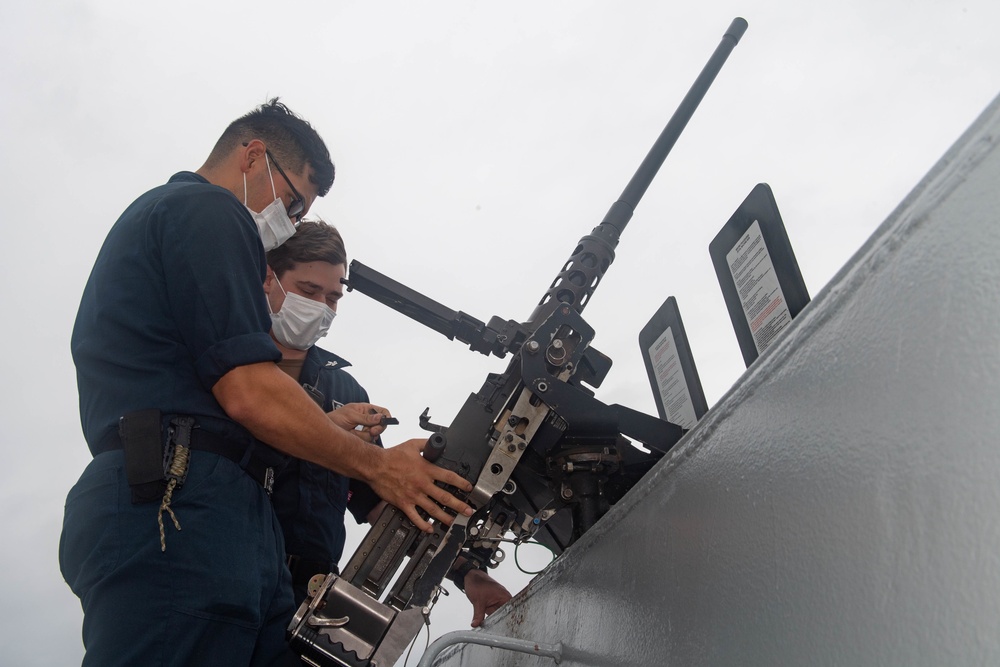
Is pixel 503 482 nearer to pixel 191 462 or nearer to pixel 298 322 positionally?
pixel 191 462

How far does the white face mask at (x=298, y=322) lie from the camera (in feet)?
10.8

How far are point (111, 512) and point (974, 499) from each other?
71.6 inches

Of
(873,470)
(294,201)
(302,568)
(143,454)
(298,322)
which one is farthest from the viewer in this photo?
(298,322)

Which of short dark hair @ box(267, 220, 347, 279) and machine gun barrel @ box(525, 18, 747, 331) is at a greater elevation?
machine gun barrel @ box(525, 18, 747, 331)

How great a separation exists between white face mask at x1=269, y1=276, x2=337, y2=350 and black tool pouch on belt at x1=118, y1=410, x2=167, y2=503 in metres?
1.35

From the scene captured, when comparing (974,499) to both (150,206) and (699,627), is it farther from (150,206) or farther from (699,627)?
(150,206)

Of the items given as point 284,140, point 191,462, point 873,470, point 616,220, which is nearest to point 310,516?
point 191,462

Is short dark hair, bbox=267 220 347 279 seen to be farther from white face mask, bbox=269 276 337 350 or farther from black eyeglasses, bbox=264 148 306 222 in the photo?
black eyeglasses, bbox=264 148 306 222

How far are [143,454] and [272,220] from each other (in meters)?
1.15

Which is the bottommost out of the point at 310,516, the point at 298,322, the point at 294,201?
the point at 310,516

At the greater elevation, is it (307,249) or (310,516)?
(307,249)

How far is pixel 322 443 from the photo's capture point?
2.15 m

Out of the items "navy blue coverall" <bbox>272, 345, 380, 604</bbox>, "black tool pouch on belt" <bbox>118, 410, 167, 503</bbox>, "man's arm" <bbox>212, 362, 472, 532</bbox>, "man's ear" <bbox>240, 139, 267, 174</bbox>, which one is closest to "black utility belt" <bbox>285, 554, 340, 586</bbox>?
"navy blue coverall" <bbox>272, 345, 380, 604</bbox>

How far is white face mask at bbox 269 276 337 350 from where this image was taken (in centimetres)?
329
